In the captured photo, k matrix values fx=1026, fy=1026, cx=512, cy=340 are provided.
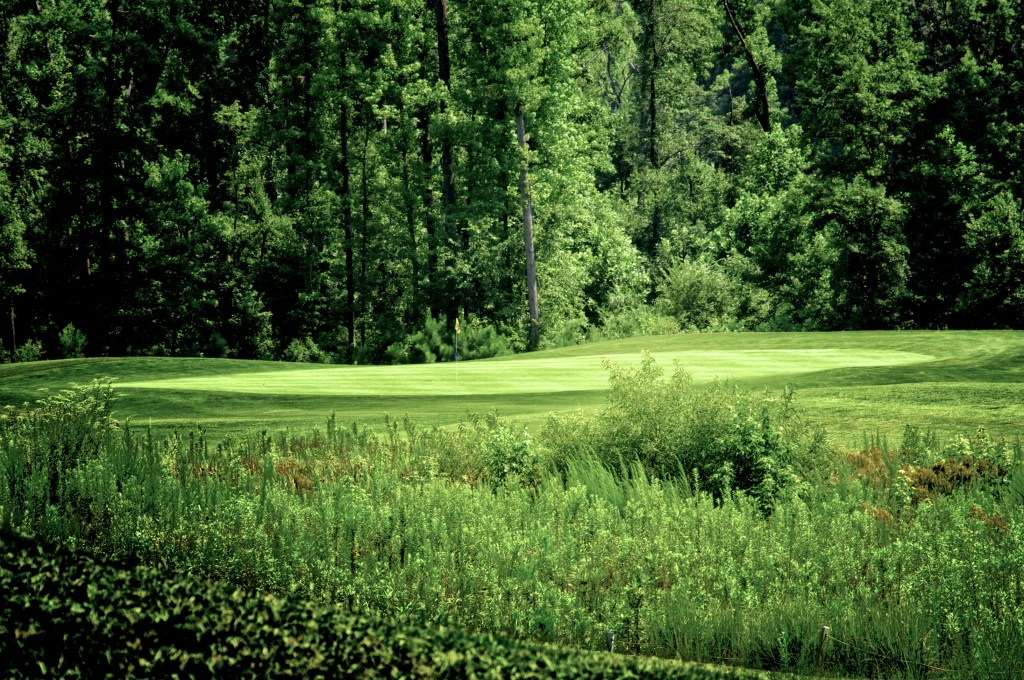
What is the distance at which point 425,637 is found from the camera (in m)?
5.01

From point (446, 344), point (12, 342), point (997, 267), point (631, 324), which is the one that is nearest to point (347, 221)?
point (446, 344)

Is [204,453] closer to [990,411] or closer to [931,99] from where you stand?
[990,411]

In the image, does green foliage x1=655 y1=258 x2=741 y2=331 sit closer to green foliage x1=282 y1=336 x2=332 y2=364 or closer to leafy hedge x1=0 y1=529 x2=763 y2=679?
green foliage x1=282 y1=336 x2=332 y2=364

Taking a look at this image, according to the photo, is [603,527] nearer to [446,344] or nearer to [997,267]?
[446,344]

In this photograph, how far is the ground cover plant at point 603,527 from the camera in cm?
620

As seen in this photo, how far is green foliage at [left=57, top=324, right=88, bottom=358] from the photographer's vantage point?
1264 inches

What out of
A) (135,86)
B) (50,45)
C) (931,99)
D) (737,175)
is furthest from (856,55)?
(50,45)

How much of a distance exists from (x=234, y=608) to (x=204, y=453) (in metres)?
4.25

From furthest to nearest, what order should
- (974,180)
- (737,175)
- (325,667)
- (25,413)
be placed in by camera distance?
(737,175) → (974,180) → (25,413) → (325,667)

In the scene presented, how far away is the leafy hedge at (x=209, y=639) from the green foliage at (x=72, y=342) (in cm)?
2757

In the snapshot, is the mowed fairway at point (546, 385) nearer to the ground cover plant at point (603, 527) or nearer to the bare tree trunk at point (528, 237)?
the ground cover plant at point (603, 527)

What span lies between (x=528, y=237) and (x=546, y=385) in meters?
18.7

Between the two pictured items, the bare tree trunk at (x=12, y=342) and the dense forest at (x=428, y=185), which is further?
the bare tree trunk at (x=12, y=342)

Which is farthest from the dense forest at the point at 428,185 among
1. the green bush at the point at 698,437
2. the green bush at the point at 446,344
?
the green bush at the point at 698,437
